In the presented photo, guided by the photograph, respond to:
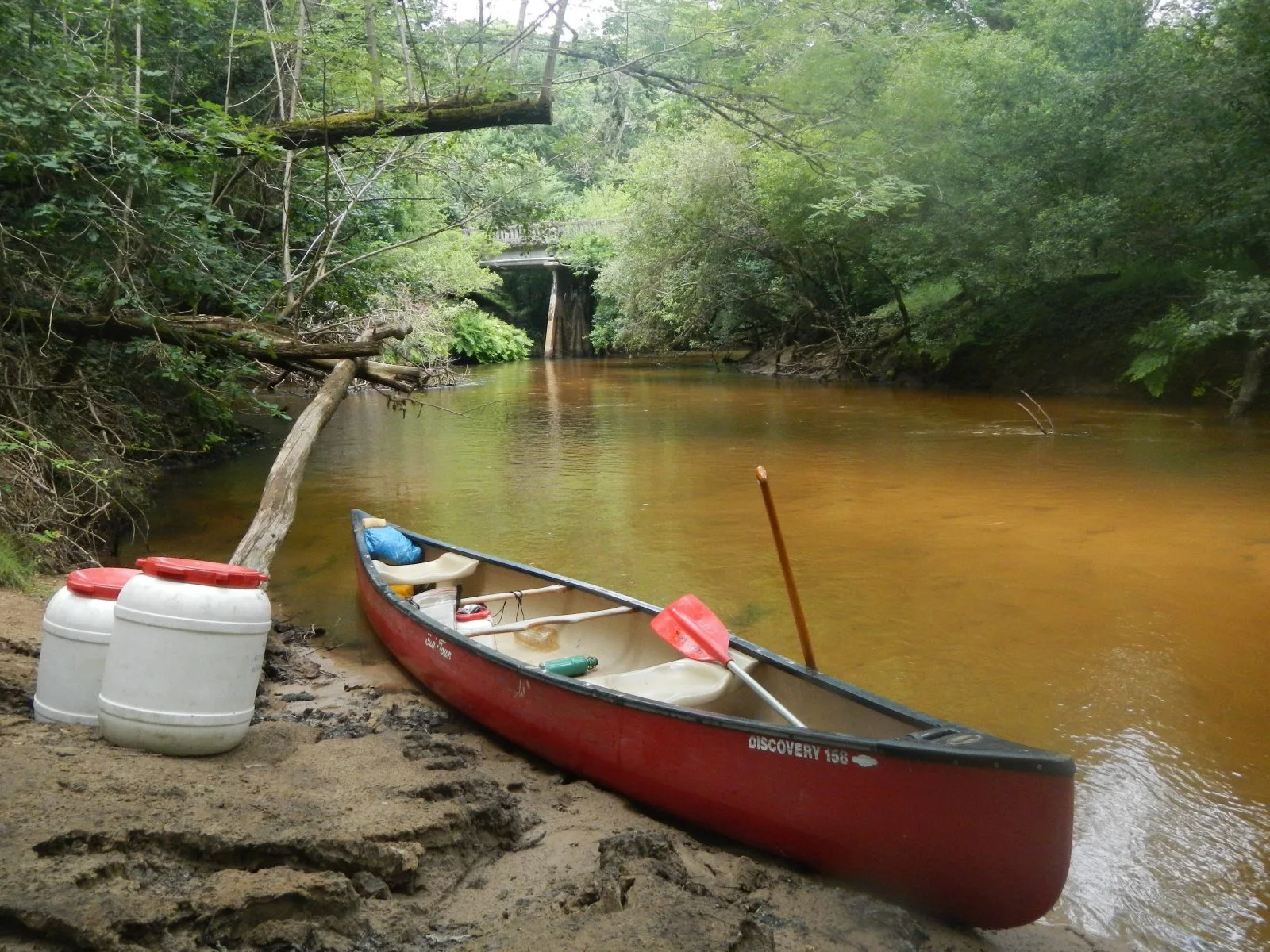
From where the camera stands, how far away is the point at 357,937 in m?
2.79

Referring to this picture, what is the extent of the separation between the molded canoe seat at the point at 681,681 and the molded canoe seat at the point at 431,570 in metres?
2.04

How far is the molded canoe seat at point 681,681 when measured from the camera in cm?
436

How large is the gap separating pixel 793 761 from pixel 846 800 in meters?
0.22

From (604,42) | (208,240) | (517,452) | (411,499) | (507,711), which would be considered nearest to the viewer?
(507,711)

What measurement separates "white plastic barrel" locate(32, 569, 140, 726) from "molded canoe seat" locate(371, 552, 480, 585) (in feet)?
8.53

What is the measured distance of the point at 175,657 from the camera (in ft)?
11.8

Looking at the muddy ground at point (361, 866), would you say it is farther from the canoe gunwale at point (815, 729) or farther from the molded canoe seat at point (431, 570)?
the molded canoe seat at point (431, 570)

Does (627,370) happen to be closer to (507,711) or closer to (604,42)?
(604,42)

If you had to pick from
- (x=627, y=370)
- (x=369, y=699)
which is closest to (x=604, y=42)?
(x=369, y=699)

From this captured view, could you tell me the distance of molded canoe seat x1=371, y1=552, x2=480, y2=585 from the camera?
6.66m

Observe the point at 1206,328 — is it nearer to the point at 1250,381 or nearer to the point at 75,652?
the point at 1250,381

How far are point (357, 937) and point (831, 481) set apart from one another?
31.5 ft

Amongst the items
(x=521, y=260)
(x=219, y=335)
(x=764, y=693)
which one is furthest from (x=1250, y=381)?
(x=521, y=260)

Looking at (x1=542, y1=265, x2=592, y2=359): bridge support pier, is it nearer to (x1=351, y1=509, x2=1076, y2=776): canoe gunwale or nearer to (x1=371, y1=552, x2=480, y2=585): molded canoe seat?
(x1=371, y1=552, x2=480, y2=585): molded canoe seat
